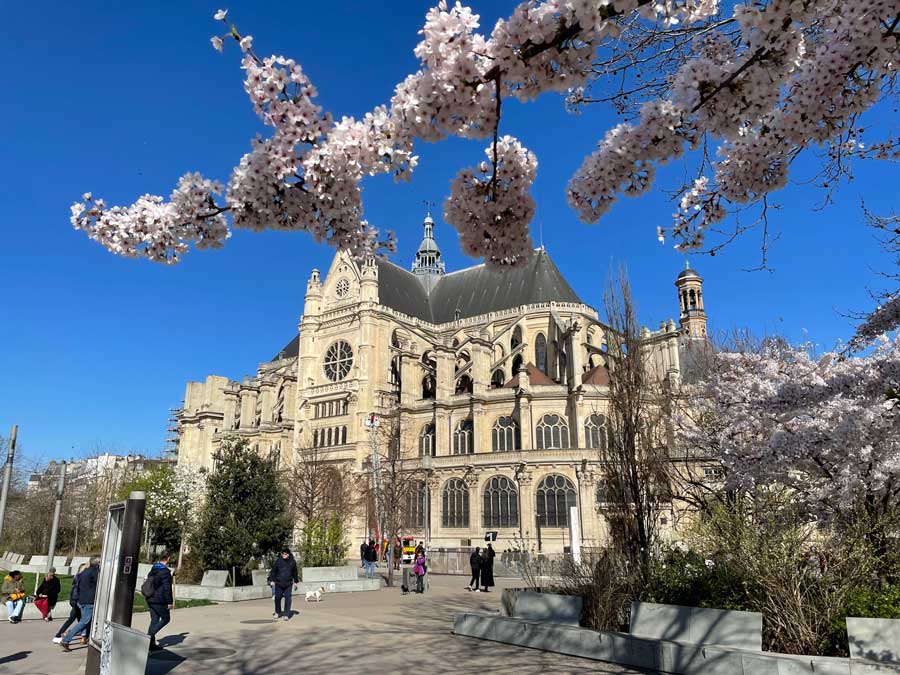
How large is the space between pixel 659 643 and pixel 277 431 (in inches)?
1931

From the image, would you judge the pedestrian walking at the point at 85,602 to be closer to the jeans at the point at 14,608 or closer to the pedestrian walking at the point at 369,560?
the jeans at the point at 14,608

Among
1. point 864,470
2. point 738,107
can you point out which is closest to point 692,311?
point 864,470

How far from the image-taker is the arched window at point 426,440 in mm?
43875

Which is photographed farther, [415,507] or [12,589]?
[415,507]

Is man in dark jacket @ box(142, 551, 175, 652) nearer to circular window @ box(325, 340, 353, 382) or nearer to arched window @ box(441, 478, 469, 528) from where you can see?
arched window @ box(441, 478, 469, 528)

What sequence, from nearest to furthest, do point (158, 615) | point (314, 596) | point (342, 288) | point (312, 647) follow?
point (312, 647), point (158, 615), point (314, 596), point (342, 288)

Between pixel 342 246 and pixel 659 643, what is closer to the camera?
pixel 342 246

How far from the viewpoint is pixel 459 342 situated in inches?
1988

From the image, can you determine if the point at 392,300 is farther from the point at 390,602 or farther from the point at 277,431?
the point at 390,602

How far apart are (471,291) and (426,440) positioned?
16713mm

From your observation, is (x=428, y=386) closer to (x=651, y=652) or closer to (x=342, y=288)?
(x=342, y=288)

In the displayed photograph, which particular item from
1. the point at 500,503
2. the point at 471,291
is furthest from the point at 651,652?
the point at 471,291

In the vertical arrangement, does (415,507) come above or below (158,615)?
above

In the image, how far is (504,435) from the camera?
39625 millimetres
